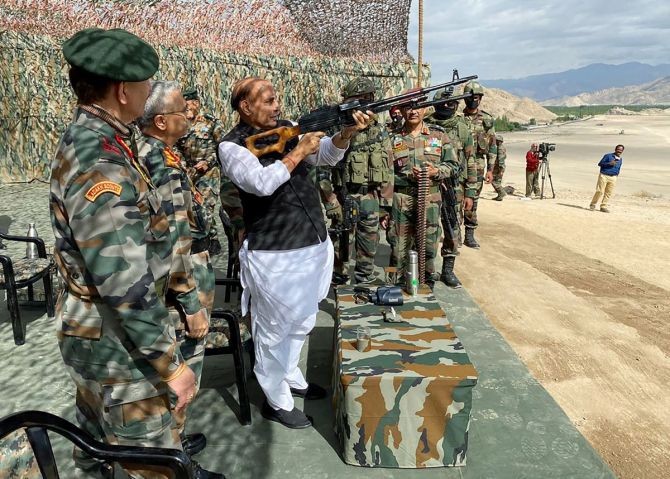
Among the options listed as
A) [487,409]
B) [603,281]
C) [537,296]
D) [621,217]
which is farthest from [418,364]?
[621,217]

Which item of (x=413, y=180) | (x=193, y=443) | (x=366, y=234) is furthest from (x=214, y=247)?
A: (x=193, y=443)

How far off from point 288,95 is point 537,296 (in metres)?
9.67

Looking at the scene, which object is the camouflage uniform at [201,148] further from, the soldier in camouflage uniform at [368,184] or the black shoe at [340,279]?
the black shoe at [340,279]

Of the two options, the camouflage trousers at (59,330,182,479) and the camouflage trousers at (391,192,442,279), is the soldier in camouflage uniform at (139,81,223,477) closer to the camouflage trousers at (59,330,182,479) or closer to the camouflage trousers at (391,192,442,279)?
the camouflage trousers at (59,330,182,479)

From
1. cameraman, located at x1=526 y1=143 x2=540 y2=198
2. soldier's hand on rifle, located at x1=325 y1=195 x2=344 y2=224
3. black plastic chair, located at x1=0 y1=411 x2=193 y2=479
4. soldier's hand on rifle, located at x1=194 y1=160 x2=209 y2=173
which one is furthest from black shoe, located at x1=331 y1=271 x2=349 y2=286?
cameraman, located at x1=526 y1=143 x2=540 y2=198

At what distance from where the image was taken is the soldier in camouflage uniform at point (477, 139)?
7168mm

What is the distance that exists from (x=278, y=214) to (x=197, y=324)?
0.84 metres

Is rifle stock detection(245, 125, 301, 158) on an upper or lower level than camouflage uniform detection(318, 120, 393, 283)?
upper

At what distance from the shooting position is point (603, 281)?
21.7 ft

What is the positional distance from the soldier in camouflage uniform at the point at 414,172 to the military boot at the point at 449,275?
0.40 m

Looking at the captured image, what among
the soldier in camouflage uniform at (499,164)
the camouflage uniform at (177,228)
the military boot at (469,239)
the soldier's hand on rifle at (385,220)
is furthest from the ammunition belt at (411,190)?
the soldier in camouflage uniform at (499,164)

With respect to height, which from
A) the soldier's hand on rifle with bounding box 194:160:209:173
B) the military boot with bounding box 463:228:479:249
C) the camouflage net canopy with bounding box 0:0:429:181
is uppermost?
the camouflage net canopy with bounding box 0:0:429:181

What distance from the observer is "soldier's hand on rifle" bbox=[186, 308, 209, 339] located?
2.06 m

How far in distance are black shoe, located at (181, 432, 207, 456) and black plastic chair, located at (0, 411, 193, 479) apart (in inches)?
42.3
